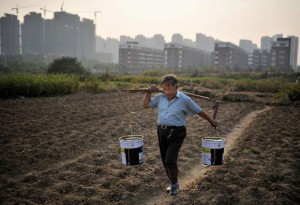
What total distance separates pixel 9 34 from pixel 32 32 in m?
14.3

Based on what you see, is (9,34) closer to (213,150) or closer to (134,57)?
(134,57)

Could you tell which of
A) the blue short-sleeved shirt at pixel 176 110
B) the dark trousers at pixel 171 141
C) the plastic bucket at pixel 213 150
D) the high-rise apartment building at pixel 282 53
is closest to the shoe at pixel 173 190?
the dark trousers at pixel 171 141

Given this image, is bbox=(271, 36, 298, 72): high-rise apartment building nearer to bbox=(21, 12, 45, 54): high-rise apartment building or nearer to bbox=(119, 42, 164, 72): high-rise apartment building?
bbox=(119, 42, 164, 72): high-rise apartment building

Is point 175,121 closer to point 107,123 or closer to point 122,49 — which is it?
point 107,123

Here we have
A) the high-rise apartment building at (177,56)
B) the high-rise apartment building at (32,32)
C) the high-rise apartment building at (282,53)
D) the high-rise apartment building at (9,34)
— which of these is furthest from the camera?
the high-rise apartment building at (32,32)

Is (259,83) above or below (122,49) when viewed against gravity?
below

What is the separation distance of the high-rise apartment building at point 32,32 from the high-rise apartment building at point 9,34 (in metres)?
8.97

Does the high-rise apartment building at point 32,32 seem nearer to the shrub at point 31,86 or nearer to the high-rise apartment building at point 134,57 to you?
the high-rise apartment building at point 134,57

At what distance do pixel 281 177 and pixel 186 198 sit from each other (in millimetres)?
2052

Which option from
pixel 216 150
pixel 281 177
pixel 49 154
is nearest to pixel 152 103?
pixel 216 150

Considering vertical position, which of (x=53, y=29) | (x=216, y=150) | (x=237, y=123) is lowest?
(x=237, y=123)

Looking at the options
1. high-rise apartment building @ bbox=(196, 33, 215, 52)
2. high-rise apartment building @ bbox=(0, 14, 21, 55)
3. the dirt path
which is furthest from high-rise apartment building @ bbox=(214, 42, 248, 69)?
high-rise apartment building @ bbox=(196, 33, 215, 52)

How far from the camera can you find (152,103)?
429 cm

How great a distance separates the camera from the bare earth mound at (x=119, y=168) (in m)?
4.42
